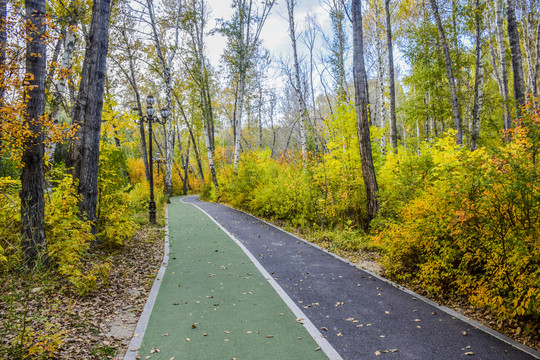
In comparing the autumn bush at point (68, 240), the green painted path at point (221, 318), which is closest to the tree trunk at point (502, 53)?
the green painted path at point (221, 318)

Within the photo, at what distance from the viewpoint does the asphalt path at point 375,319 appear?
359 cm

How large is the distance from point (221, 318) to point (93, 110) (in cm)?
603

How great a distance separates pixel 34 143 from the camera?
17.5 feet

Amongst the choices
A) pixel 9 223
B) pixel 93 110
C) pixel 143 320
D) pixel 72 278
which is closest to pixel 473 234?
pixel 143 320

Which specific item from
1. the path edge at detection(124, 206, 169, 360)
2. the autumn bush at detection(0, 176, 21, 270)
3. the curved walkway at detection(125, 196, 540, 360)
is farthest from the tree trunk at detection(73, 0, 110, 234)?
the curved walkway at detection(125, 196, 540, 360)

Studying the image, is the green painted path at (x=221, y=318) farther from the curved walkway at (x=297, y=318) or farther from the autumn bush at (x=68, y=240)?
the autumn bush at (x=68, y=240)

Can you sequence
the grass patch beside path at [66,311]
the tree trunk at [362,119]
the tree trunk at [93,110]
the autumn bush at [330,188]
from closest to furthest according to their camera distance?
the grass patch beside path at [66,311]
the tree trunk at [93,110]
the tree trunk at [362,119]
the autumn bush at [330,188]

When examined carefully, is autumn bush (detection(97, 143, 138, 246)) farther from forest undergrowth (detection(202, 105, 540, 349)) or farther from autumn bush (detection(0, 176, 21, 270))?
forest undergrowth (detection(202, 105, 540, 349))

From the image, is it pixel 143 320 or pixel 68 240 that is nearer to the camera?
pixel 143 320

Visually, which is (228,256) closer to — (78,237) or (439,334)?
(78,237)

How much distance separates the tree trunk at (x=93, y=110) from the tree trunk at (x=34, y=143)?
1.94 meters

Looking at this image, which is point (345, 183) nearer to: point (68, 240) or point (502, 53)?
point (68, 240)

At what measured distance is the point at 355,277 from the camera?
6.36m

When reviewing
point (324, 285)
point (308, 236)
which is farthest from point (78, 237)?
point (308, 236)
